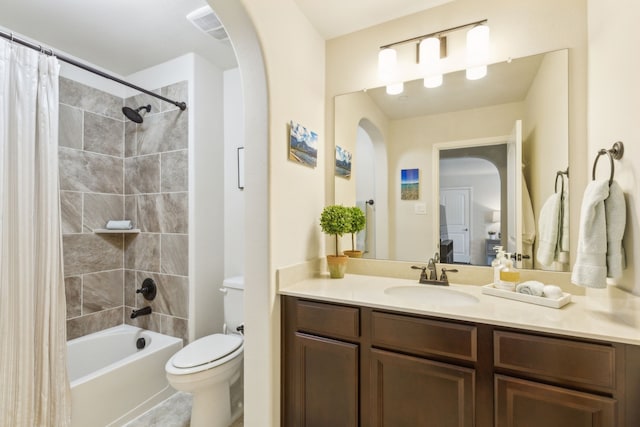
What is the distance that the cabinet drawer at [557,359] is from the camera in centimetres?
91

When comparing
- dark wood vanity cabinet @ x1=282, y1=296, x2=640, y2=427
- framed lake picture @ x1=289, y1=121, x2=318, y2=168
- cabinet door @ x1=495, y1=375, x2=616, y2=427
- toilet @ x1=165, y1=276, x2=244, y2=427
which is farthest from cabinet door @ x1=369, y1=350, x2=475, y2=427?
framed lake picture @ x1=289, y1=121, x2=318, y2=168

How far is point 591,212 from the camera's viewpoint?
1094 mm

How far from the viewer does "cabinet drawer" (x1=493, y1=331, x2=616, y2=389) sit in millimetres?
910

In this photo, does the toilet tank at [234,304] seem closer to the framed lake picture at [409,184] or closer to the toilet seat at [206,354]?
the toilet seat at [206,354]

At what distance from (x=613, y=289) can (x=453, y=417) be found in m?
0.88

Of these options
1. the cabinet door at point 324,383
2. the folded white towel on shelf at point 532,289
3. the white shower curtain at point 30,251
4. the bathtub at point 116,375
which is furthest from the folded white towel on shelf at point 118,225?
the folded white towel on shelf at point 532,289

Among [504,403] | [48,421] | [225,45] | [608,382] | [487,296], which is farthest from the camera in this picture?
[225,45]

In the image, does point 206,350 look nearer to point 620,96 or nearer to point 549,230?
point 549,230

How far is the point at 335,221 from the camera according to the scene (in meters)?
1.69

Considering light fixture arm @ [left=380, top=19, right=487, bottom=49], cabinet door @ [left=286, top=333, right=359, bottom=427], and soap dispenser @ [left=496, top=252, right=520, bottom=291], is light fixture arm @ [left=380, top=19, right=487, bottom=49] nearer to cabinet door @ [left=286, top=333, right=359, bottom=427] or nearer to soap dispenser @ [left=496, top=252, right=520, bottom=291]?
soap dispenser @ [left=496, top=252, right=520, bottom=291]

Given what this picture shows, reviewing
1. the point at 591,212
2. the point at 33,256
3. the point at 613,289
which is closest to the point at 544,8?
the point at 591,212

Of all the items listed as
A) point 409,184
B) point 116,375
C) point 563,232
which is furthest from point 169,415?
point 563,232

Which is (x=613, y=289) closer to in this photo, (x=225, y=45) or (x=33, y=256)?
(x=225, y=45)

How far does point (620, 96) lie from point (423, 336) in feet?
3.99
